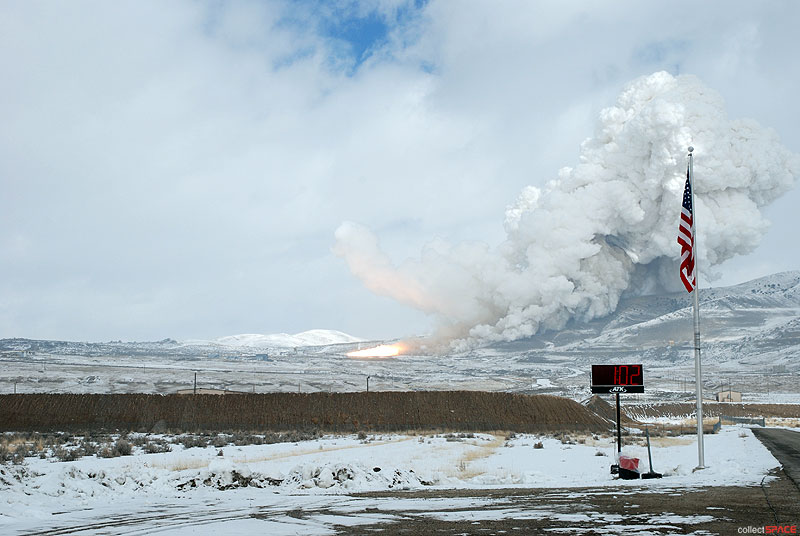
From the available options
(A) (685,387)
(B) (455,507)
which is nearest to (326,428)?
(B) (455,507)

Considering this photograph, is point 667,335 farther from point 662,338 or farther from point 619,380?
point 619,380

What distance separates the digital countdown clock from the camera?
81.2ft

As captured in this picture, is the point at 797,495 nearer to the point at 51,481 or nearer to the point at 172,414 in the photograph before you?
the point at 51,481

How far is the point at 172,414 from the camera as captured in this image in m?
49.1

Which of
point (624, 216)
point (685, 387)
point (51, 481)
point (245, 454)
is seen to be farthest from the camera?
point (624, 216)

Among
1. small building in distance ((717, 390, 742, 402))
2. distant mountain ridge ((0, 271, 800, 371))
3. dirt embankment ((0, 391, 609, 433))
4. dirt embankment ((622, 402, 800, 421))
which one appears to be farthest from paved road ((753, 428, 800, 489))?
distant mountain ridge ((0, 271, 800, 371))

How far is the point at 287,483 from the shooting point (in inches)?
829

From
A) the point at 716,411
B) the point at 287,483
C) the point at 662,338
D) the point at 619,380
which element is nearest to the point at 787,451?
the point at 619,380

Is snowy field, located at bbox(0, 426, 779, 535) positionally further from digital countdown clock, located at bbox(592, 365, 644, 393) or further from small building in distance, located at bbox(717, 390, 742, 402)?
small building in distance, located at bbox(717, 390, 742, 402)

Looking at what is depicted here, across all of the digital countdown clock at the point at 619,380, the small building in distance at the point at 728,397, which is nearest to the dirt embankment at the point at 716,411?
the small building in distance at the point at 728,397

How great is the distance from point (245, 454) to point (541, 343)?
155 metres
